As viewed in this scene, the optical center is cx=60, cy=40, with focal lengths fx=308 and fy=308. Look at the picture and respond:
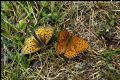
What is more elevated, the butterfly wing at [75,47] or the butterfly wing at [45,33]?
the butterfly wing at [45,33]

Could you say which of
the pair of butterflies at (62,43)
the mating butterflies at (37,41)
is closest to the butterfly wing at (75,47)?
the pair of butterflies at (62,43)

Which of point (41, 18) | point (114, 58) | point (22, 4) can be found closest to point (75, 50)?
point (114, 58)

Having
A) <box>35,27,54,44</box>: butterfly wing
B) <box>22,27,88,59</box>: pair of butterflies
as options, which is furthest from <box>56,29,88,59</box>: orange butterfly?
<box>35,27,54,44</box>: butterfly wing

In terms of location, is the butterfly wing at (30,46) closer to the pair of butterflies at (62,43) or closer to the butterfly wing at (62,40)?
the pair of butterflies at (62,43)

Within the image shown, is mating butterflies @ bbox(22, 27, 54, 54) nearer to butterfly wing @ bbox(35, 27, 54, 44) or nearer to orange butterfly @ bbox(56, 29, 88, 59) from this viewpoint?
butterfly wing @ bbox(35, 27, 54, 44)

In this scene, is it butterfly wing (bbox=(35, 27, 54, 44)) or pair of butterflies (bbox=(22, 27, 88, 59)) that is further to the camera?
butterfly wing (bbox=(35, 27, 54, 44))

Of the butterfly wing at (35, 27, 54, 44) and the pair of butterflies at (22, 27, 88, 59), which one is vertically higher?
the butterfly wing at (35, 27, 54, 44)
